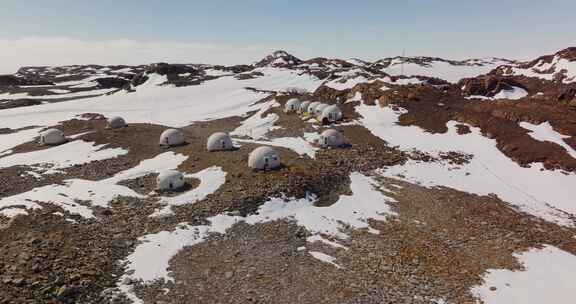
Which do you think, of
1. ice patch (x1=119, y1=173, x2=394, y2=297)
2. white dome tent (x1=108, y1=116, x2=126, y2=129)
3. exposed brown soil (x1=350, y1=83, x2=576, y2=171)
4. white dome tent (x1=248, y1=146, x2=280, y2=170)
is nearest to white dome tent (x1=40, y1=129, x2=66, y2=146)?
white dome tent (x1=108, y1=116, x2=126, y2=129)

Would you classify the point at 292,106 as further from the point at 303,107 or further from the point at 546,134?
the point at 546,134

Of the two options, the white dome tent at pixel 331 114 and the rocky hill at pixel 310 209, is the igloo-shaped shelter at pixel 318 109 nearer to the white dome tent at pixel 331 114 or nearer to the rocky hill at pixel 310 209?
the rocky hill at pixel 310 209

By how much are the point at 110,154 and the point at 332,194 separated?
30405mm

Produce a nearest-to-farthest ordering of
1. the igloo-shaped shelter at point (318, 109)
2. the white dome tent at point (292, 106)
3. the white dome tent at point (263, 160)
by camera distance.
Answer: the white dome tent at point (263, 160) → the igloo-shaped shelter at point (318, 109) → the white dome tent at point (292, 106)

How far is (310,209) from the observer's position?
32.1 m

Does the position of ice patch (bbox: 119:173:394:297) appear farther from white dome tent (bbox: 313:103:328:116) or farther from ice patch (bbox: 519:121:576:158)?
white dome tent (bbox: 313:103:328:116)

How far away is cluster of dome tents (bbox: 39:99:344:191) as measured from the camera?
3475 cm

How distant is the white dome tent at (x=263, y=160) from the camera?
37.5 m

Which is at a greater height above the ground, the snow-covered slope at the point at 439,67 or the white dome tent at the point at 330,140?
the snow-covered slope at the point at 439,67

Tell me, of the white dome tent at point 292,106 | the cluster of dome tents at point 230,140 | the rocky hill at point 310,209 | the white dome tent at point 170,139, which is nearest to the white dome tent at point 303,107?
the cluster of dome tents at point 230,140

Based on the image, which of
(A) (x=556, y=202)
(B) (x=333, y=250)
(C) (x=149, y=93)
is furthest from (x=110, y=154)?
(C) (x=149, y=93)

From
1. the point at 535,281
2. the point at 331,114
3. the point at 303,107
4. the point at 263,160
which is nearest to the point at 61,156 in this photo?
the point at 263,160

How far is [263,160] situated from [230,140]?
10.7 metres

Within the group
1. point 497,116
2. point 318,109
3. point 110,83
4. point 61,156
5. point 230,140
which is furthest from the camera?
point 110,83
